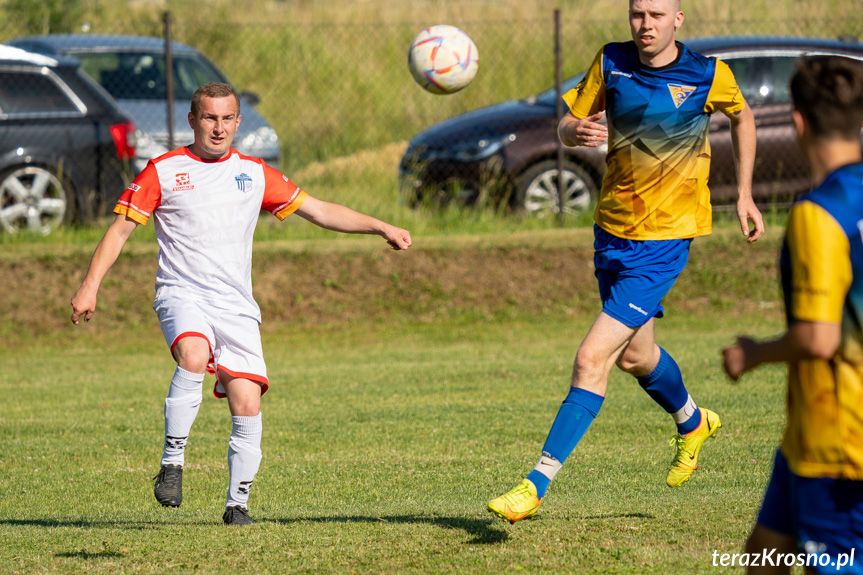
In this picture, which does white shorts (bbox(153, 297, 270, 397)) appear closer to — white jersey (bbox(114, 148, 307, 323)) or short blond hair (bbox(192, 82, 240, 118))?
white jersey (bbox(114, 148, 307, 323))

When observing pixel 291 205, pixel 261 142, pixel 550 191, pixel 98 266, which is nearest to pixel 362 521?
pixel 291 205

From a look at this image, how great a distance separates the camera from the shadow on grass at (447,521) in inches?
175

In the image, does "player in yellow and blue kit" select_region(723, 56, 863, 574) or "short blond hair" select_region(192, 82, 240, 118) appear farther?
"short blond hair" select_region(192, 82, 240, 118)

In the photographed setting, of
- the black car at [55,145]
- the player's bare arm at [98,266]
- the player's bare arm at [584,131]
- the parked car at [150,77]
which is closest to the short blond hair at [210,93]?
the player's bare arm at [98,266]

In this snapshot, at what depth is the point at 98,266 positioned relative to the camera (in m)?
4.68

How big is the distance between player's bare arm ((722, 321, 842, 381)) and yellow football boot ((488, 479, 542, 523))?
1.66 metres

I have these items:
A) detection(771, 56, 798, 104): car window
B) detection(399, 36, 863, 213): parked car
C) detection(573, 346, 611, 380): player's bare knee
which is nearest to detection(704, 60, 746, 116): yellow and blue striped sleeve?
detection(573, 346, 611, 380): player's bare knee

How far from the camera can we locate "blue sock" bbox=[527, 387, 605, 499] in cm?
445

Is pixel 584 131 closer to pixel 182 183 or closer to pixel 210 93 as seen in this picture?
pixel 210 93

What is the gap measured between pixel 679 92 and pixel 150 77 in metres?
10.3

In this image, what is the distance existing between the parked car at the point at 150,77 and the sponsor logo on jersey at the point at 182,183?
7.96 meters

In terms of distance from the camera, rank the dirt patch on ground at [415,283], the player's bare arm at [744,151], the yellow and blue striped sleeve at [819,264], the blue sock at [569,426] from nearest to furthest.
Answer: the yellow and blue striped sleeve at [819,264] < the blue sock at [569,426] < the player's bare arm at [744,151] < the dirt patch on ground at [415,283]

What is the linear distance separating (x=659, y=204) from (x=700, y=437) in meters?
1.26

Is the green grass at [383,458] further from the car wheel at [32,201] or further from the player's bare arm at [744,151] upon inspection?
the car wheel at [32,201]
